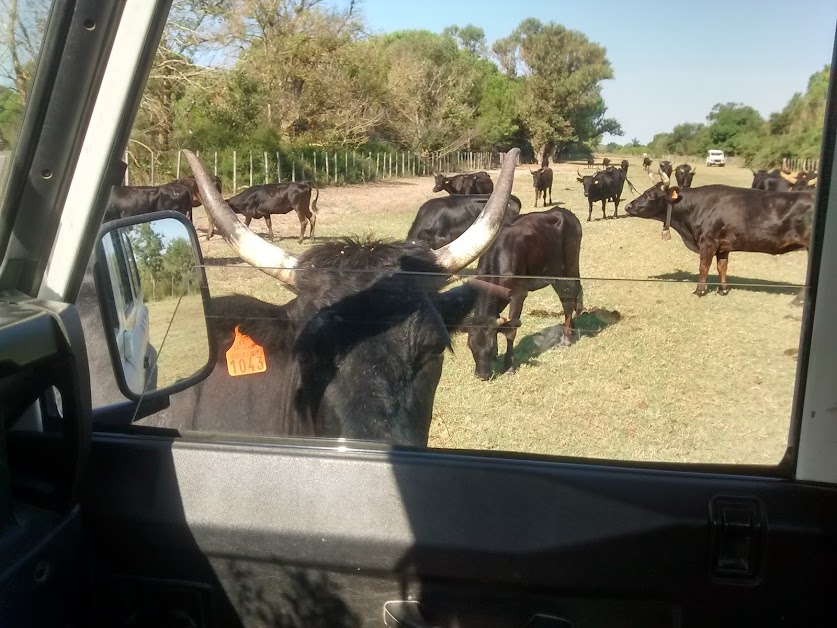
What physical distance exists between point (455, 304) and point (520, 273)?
0.26 meters

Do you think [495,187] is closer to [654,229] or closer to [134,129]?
[654,229]

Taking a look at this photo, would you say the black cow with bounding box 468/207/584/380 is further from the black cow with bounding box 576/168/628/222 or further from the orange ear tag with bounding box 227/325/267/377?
the orange ear tag with bounding box 227/325/267/377

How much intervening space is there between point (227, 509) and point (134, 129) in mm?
945

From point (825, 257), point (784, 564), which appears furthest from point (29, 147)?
point (784, 564)

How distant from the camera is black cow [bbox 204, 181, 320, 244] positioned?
2.55 meters

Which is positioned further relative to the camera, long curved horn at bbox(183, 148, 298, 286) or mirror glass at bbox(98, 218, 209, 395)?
long curved horn at bbox(183, 148, 298, 286)

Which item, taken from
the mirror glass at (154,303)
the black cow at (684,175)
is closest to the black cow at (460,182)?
the black cow at (684,175)

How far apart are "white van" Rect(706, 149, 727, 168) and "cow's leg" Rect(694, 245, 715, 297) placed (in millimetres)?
232

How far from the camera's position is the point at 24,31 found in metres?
1.57

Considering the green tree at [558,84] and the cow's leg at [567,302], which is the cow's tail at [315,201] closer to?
the green tree at [558,84]

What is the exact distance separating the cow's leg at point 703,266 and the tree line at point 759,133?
0.89 feet

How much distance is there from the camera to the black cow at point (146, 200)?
76.5 inches

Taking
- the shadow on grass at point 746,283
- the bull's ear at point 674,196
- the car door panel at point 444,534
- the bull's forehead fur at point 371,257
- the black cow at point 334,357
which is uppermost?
the bull's ear at point 674,196

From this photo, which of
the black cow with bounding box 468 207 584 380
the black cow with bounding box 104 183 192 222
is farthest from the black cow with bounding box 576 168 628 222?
the black cow with bounding box 104 183 192 222
